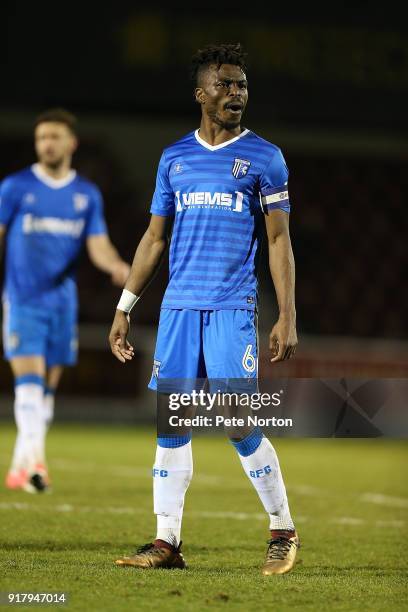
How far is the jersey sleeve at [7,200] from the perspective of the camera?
772 cm

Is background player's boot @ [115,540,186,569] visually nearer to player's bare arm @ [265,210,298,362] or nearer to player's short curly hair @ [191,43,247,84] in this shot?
player's bare arm @ [265,210,298,362]

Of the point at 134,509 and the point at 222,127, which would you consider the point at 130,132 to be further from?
the point at 222,127

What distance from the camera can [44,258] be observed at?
7.88 meters

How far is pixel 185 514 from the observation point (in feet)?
21.7

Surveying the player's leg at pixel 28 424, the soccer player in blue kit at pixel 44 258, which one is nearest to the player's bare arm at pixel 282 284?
the soccer player in blue kit at pixel 44 258

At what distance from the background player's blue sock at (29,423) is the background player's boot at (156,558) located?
296cm

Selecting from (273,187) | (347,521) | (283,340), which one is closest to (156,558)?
(283,340)

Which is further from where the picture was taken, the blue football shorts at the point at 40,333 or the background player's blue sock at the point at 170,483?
the blue football shorts at the point at 40,333

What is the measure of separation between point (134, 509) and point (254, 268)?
251 cm

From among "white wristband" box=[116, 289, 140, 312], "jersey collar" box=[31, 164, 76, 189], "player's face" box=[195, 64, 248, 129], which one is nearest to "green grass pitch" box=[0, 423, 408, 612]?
"white wristband" box=[116, 289, 140, 312]

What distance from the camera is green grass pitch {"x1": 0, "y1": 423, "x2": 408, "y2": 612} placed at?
13.2 feet

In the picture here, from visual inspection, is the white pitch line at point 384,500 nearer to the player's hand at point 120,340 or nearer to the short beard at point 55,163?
the short beard at point 55,163

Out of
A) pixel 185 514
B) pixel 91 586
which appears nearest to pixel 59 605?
pixel 91 586

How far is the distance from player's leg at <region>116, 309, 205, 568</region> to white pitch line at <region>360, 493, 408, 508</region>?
9.87 ft
